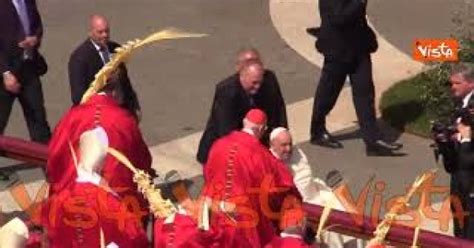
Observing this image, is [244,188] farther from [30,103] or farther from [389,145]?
[389,145]

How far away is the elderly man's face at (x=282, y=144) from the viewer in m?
9.47

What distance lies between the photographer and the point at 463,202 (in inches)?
380

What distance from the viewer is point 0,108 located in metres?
11.7

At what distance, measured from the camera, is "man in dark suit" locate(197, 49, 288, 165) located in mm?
10312

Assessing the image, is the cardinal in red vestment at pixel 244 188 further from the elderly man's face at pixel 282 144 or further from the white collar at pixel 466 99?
the white collar at pixel 466 99

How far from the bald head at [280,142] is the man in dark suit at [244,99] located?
660 millimetres

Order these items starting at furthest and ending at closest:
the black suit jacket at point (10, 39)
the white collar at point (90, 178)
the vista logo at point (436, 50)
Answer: the vista logo at point (436, 50) → the black suit jacket at point (10, 39) → the white collar at point (90, 178)

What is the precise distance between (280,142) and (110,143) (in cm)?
130

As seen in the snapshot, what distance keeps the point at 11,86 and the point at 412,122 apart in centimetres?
373

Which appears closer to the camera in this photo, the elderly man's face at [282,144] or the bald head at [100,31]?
the elderly man's face at [282,144]

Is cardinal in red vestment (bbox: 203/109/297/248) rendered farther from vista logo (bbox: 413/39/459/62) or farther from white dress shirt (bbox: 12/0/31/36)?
vista logo (bbox: 413/39/459/62)

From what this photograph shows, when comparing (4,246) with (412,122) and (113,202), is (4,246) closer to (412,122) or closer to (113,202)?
(113,202)

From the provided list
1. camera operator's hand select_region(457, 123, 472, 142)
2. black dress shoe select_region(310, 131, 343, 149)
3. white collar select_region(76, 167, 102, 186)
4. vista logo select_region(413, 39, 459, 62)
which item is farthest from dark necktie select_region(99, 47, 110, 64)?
vista logo select_region(413, 39, 459, 62)

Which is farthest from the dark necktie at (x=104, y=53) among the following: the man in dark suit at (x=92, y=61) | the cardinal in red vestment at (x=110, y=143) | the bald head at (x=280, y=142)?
the bald head at (x=280, y=142)
